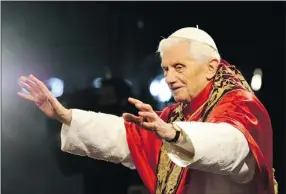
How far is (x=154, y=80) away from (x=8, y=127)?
43cm

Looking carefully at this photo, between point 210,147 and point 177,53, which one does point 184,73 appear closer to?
point 177,53

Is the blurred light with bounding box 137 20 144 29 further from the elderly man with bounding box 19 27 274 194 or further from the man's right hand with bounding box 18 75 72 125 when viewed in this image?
the man's right hand with bounding box 18 75 72 125

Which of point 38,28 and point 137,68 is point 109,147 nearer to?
point 137,68

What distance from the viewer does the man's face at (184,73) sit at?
3.33 feet

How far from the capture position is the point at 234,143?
85 centimetres

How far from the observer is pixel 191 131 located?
82cm

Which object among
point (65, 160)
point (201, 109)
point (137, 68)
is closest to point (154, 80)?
point (137, 68)

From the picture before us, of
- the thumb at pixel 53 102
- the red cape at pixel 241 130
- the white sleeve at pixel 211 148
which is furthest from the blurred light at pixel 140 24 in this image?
the white sleeve at pixel 211 148

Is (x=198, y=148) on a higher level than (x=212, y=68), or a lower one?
lower

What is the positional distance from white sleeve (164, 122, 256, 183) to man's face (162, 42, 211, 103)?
18cm

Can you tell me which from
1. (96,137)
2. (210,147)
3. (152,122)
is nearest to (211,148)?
(210,147)

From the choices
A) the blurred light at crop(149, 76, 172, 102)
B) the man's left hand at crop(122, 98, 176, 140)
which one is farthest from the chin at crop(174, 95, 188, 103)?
the man's left hand at crop(122, 98, 176, 140)

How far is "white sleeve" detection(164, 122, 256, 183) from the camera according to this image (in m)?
0.82

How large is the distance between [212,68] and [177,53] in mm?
92
